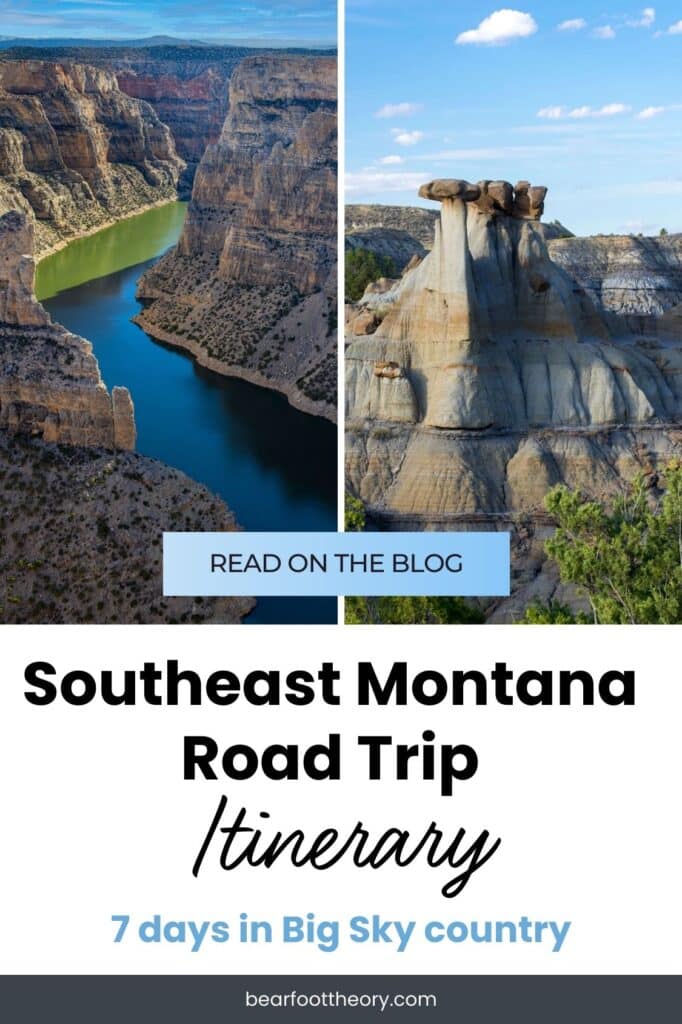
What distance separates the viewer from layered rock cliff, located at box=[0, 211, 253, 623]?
62.3ft

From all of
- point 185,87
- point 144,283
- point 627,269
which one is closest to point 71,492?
point 144,283

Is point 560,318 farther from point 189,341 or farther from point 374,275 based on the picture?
point 374,275

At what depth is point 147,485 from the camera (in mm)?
20266

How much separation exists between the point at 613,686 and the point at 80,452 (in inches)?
425

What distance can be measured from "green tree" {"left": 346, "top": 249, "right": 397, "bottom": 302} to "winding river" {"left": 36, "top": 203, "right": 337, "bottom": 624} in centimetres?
562

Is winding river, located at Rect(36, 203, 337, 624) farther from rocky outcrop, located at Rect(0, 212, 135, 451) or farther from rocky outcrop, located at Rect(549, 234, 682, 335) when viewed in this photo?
rocky outcrop, located at Rect(549, 234, 682, 335)

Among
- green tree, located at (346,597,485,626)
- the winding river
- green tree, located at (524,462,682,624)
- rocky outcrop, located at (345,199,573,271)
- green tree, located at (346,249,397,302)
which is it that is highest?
rocky outcrop, located at (345,199,573,271)

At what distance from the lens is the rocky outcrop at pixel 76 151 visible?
87.0ft

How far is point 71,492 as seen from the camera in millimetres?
20391

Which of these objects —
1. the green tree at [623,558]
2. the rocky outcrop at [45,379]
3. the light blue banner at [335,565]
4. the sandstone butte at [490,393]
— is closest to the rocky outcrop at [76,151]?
the rocky outcrop at [45,379]

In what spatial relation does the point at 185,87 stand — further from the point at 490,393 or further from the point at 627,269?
the point at 627,269

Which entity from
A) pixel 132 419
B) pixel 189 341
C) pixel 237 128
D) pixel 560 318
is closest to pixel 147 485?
pixel 132 419

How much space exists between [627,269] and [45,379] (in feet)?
68.1

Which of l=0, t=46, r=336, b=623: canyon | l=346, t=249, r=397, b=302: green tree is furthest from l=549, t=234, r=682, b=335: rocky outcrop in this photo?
l=0, t=46, r=336, b=623: canyon
